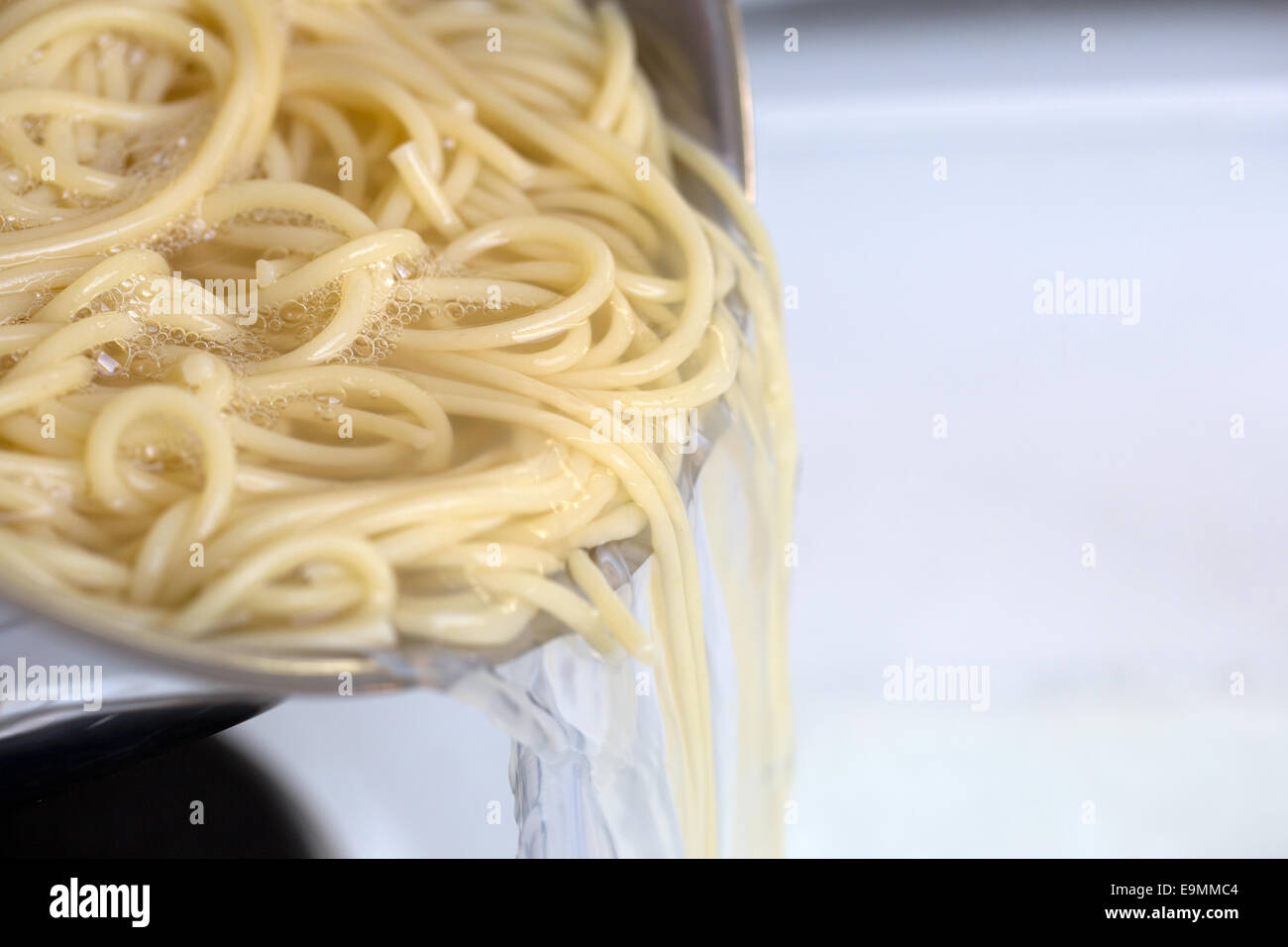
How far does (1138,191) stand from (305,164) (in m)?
1.20

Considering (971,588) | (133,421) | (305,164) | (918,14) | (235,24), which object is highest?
(918,14)

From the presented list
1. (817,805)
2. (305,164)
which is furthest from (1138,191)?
(305,164)

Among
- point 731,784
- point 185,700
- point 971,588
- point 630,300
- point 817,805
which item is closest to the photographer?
point 185,700

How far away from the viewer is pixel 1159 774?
4.53ft

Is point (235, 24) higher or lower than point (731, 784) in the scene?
higher

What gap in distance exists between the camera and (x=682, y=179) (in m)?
1.04

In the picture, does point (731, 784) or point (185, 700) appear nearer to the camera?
point (185, 700)

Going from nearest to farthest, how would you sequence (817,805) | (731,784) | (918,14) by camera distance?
(731,784)
(817,805)
(918,14)

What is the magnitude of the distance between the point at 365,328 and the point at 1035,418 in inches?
40.8

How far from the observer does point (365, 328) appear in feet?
2.63

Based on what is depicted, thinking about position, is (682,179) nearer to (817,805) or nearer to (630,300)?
(630,300)

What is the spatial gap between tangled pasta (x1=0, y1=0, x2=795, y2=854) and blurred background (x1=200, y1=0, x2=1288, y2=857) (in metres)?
0.45

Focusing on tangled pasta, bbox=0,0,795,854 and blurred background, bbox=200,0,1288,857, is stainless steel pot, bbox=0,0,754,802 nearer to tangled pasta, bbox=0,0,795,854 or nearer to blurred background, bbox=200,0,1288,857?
tangled pasta, bbox=0,0,795,854

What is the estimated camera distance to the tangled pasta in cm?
67
